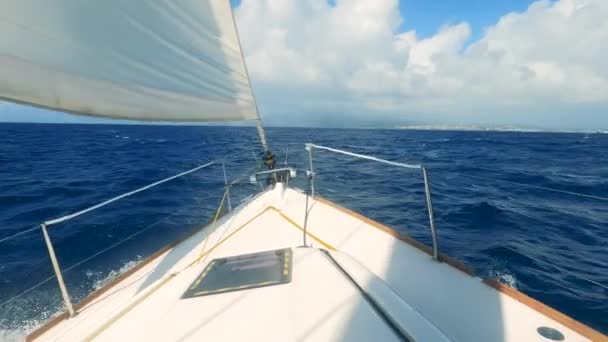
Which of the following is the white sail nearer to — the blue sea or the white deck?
the white deck

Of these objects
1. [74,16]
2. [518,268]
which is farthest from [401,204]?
[74,16]

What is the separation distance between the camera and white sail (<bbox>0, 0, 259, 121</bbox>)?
1309 millimetres

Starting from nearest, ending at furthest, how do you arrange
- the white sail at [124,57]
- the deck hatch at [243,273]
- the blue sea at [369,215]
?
1. the white sail at [124,57]
2. the deck hatch at [243,273]
3. the blue sea at [369,215]

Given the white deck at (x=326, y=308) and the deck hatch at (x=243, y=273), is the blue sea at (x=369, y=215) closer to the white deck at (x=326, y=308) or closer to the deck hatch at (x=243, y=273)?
the white deck at (x=326, y=308)

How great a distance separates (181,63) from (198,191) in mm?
7569

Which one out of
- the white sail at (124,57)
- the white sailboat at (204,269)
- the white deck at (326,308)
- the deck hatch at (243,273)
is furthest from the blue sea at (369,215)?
the white sail at (124,57)

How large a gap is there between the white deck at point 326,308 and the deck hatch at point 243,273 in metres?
0.06

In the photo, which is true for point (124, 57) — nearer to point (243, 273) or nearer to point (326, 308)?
point (243, 273)

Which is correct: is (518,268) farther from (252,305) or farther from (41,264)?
(41,264)

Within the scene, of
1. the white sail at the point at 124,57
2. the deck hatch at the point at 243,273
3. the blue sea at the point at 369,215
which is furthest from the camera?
the blue sea at the point at 369,215

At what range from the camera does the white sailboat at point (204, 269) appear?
1.34 metres

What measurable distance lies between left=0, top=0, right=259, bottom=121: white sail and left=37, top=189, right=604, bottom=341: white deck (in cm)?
116

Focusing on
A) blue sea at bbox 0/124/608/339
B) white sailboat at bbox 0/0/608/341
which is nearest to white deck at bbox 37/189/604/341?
white sailboat at bbox 0/0/608/341

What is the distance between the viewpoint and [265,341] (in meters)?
1.27
